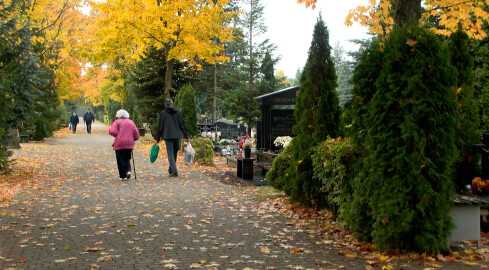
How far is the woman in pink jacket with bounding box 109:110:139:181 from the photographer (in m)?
11.9


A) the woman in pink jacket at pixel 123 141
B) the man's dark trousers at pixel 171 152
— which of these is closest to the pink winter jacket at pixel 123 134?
the woman in pink jacket at pixel 123 141

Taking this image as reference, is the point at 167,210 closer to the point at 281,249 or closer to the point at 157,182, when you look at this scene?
the point at 281,249

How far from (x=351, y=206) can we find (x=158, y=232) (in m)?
2.55

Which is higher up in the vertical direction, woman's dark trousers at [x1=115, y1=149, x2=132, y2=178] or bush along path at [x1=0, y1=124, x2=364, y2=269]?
woman's dark trousers at [x1=115, y1=149, x2=132, y2=178]

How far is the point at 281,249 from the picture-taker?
221 inches

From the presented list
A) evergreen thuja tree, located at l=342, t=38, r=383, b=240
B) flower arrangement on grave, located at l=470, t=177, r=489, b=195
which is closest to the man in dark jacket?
A: evergreen thuja tree, located at l=342, t=38, r=383, b=240

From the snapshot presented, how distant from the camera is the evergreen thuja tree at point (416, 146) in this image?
4953 millimetres

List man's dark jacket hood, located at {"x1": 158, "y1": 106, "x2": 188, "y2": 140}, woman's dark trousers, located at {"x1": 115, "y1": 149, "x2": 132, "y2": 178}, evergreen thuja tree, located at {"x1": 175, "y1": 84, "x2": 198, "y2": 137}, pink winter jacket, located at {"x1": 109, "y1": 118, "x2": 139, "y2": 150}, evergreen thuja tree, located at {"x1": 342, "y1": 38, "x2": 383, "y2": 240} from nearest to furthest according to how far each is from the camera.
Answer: evergreen thuja tree, located at {"x1": 342, "y1": 38, "x2": 383, "y2": 240} < pink winter jacket, located at {"x1": 109, "y1": 118, "x2": 139, "y2": 150} < woman's dark trousers, located at {"x1": 115, "y1": 149, "x2": 132, "y2": 178} < man's dark jacket hood, located at {"x1": 158, "y1": 106, "x2": 188, "y2": 140} < evergreen thuja tree, located at {"x1": 175, "y1": 84, "x2": 198, "y2": 137}

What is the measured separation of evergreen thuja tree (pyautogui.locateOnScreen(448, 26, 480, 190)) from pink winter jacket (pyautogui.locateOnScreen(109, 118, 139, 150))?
24.8ft

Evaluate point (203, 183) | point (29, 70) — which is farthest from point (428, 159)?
point (29, 70)

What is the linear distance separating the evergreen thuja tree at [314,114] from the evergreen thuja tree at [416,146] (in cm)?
250

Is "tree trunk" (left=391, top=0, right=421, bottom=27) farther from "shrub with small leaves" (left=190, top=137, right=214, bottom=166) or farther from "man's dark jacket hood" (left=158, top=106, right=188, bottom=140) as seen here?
"shrub with small leaves" (left=190, top=137, right=214, bottom=166)

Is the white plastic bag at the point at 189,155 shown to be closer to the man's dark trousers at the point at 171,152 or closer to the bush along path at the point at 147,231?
the man's dark trousers at the point at 171,152

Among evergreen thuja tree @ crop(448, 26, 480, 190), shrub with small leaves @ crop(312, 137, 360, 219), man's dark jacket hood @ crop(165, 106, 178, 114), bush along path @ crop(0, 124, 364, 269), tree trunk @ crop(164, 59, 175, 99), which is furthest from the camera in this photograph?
tree trunk @ crop(164, 59, 175, 99)
